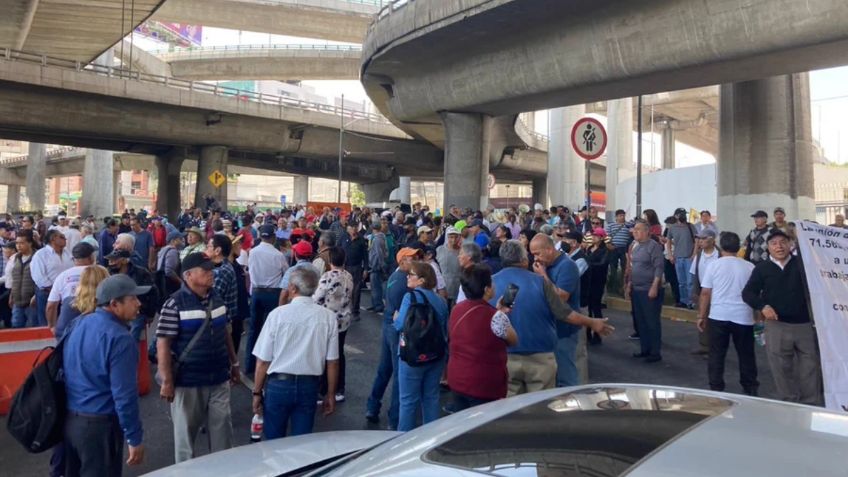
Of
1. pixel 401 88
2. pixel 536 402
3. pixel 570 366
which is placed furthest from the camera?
pixel 401 88

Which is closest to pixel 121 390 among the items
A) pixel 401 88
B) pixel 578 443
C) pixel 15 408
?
pixel 15 408

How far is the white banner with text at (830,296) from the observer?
4.86 metres

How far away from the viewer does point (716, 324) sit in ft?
21.7

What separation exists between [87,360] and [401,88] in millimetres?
20552

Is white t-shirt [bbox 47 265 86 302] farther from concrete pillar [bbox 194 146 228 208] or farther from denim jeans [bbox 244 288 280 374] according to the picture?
concrete pillar [bbox 194 146 228 208]

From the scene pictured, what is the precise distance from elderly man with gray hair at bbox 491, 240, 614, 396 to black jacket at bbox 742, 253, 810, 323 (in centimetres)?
187

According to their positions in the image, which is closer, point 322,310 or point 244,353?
point 322,310

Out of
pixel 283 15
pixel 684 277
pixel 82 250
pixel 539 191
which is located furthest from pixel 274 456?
pixel 539 191

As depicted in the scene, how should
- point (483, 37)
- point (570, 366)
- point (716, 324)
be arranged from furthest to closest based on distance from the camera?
point (483, 37)
point (716, 324)
point (570, 366)

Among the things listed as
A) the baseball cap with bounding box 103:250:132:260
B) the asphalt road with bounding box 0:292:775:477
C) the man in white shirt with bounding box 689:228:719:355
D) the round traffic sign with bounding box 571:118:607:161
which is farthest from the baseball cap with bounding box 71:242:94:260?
the round traffic sign with bounding box 571:118:607:161

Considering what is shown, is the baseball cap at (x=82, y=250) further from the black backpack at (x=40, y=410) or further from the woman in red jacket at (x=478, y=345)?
the woman in red jacket at (x=478, y=345)

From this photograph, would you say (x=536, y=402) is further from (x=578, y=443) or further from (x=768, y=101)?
(x=768, y=101)

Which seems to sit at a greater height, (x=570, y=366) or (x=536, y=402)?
(x=536, y=402)

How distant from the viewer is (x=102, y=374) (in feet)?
12.0
